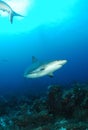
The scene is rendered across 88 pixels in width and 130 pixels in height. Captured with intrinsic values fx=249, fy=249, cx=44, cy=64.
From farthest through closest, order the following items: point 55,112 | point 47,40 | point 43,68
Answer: point 47,40 < point 55,112 < point 43,68

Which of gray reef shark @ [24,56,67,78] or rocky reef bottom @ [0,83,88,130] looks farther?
rocky reef bottom @ [0,83,88,130]

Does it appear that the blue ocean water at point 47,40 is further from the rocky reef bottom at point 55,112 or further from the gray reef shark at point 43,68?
the gray reef shark at point 43,68

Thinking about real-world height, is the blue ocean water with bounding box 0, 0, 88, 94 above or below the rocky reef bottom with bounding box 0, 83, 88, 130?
above

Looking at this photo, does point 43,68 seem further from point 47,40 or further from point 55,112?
point 47,40

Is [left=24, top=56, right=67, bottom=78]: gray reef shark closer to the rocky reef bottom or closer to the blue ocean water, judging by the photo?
the rocky reef bottom

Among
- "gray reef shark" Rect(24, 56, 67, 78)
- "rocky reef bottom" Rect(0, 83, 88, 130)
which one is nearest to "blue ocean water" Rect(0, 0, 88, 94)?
"rocky reef bottom" Rect(0, 83, 88, 130)

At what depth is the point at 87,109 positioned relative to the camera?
943cm

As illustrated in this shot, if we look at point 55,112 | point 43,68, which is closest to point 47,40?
point 55,112

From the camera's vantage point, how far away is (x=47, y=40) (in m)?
70.8

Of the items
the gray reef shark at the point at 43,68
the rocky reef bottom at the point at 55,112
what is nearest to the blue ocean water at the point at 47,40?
the rocky reef bottom at the point at 55,112

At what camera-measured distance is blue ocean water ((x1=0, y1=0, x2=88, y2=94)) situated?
160 ft

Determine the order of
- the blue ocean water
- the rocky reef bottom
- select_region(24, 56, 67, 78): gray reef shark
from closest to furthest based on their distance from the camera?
select_region(24, 56, 67, 78): gray reef shark → the rocky reef bottom → the blue ocean water

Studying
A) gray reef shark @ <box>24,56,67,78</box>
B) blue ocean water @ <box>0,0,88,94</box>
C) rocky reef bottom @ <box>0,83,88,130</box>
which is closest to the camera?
gray reef shark @ <box>24,56,67,78</box>

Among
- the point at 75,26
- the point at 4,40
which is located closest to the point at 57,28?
the point at 75,26
